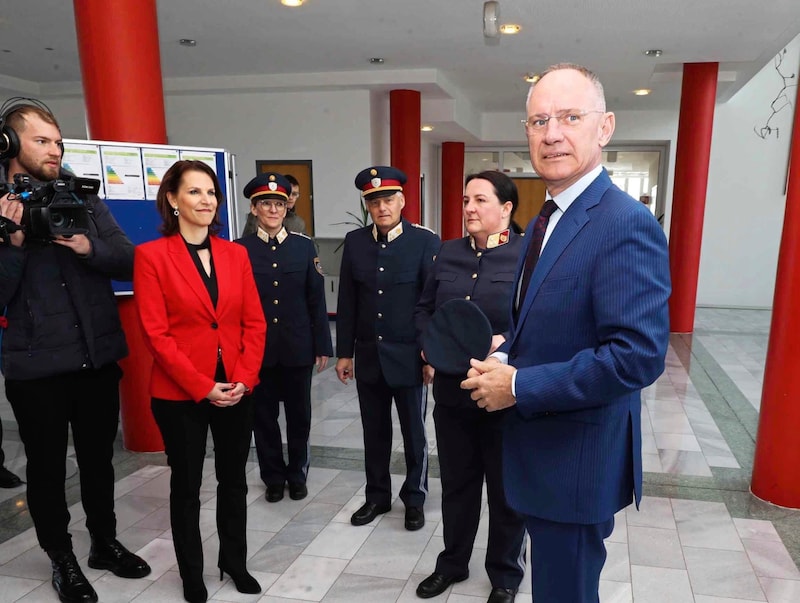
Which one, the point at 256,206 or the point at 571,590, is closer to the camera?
the point at 571,590

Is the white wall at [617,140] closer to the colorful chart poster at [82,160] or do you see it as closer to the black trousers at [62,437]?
the colorful chart poster at [82,160]

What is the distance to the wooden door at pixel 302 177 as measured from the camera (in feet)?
28.6

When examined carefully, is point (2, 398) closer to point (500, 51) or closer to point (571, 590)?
point (571, 590)

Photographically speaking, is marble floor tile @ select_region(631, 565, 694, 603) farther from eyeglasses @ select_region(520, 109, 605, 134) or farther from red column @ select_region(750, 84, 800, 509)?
eyeglasses @ select_region(520, 109, 605, 134)

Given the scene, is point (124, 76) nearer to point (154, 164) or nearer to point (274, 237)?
point (154, 164)

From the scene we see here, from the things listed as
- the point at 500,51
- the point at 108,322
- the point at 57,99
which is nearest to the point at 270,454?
the point at 108,322

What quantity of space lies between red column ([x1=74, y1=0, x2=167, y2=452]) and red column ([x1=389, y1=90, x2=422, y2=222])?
4827mm

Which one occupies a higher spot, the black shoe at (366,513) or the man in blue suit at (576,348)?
the man in blue suit at (576,348)

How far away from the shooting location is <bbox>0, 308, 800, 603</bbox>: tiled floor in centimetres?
245

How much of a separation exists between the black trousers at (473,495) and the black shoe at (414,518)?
467 mm

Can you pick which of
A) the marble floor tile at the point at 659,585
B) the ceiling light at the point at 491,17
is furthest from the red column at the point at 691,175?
the marble floor tile at the point at 659,585

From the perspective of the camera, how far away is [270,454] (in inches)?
127

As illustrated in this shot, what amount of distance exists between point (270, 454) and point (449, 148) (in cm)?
1098

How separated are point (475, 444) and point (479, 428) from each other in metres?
0.07
